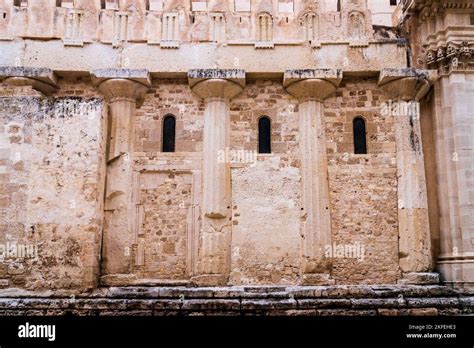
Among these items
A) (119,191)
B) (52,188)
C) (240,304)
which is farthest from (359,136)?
(52,188)

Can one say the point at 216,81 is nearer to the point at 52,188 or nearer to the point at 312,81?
the point at 312,81

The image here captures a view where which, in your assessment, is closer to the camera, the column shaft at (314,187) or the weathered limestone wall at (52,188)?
the weathered limestone wall at (52,188)

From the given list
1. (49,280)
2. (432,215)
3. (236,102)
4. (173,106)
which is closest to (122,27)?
(173,106)

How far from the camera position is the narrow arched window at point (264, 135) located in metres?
14.2

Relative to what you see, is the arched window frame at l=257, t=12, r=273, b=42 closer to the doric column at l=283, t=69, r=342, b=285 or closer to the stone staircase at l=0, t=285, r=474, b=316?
the doric column at l=283, t=69, r=342, b=285

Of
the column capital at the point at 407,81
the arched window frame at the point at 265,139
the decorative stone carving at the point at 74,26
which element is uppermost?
the decorative stone carving at the point at 74,26

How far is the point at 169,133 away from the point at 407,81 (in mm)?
6168

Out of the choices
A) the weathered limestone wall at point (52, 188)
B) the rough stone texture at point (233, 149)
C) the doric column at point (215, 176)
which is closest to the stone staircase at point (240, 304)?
the rough stone texture at point (233, 149)

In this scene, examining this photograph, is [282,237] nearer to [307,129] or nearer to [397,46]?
[307,129]

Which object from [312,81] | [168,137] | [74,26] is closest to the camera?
[312,81]

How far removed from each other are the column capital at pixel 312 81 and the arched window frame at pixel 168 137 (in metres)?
3.07

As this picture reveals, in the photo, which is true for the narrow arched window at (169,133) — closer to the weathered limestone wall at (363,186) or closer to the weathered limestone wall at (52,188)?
the weathered limestone wall at (52,188)

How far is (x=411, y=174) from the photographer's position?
13.7 m

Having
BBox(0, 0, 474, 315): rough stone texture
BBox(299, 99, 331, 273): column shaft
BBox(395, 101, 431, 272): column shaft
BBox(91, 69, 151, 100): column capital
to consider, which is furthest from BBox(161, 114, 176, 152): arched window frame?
BBox(395, 101, 431, 272): column shaft
